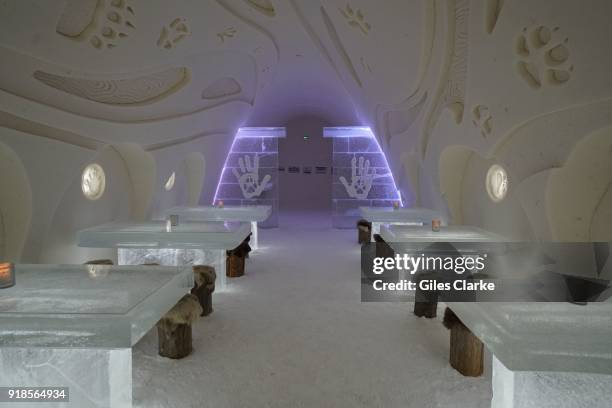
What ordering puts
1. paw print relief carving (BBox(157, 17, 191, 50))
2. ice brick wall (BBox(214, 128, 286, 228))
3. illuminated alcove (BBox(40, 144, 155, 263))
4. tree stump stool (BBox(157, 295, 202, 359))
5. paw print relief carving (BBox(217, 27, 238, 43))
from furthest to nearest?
ice brick wall (BBox(214, 128, 286, 228)), paw print relief carving (BBox(217, 27, 238, 43)), illuminated alcove (BBox(40, 144, 155, 263)), paw print relief carving (BBox(157, 17, 191, 50)), tree stump stool (BBox(157, 295, 202, 359))

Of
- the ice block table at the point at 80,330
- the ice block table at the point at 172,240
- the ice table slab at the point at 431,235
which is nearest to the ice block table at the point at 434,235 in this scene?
the ice table slab at the point at 431,235

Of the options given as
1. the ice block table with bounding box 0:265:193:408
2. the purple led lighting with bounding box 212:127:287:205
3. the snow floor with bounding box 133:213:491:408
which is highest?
the purple led lighting with bounding box 212:127:287:205

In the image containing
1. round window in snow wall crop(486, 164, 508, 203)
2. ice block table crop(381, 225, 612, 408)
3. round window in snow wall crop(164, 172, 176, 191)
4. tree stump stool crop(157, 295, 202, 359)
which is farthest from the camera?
round window in snow wall crop(164, 172, 176, 191)

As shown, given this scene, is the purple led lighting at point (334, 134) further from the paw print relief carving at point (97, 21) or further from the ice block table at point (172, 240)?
the paw print relief carving at point (97, 21)

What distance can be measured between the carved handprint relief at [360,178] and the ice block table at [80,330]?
8944mm

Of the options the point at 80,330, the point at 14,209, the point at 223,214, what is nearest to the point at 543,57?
the point at 80,330

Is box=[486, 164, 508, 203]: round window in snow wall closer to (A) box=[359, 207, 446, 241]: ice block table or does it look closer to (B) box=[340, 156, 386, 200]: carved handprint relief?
(A) box=[359, 207, 446, 241]: ice block table

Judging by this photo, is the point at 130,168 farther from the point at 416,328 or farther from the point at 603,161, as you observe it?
the point at 603,161

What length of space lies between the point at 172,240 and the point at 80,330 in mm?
2794

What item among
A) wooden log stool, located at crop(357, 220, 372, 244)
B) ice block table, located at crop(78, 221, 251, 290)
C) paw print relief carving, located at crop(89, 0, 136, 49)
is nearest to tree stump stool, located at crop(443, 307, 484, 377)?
ice block table, located at crop(78, 221, 251, 290)

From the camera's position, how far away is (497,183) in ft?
19.6

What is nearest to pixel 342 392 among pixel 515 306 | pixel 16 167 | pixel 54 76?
pixel 515 306

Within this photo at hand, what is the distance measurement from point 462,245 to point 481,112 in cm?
147

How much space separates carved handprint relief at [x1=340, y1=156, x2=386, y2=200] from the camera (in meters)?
11.4
